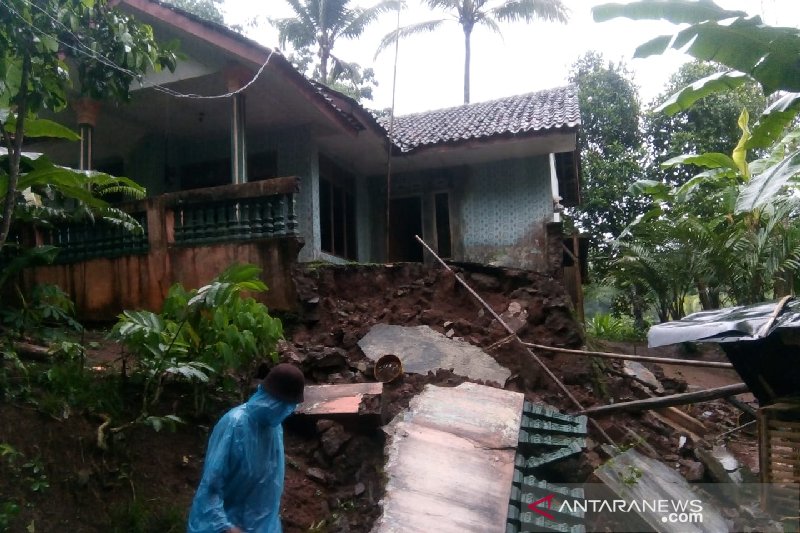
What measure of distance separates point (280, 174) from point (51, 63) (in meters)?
5.81

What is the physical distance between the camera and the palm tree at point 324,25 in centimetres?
2245

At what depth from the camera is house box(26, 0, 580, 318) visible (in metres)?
7.98

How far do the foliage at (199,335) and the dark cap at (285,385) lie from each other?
1.39m

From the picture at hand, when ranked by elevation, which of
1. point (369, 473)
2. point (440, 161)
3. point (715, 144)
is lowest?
point (369, 473)

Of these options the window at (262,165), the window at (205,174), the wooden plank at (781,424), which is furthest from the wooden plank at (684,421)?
the window at (205,174)

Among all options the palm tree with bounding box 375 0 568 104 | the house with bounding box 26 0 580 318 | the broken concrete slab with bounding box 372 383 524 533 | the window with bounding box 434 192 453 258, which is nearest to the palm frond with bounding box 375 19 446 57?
the palm tree with bounding box 375 0 568 104

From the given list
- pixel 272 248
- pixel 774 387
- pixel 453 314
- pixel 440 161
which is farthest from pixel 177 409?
pixel 440 161

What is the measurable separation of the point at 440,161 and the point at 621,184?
8.76 metres

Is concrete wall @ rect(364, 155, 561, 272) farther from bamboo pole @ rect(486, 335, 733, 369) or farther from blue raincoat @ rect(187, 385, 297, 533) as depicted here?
blue raincoat @ rect(187, 385, 297, 533)

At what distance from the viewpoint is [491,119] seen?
1205cm

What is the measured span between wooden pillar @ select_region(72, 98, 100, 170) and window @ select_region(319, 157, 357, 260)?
3.50 meters

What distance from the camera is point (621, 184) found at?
61.6 ft

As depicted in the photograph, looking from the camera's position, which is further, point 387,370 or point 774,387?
point 387,370

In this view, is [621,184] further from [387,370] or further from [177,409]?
[177,409]
